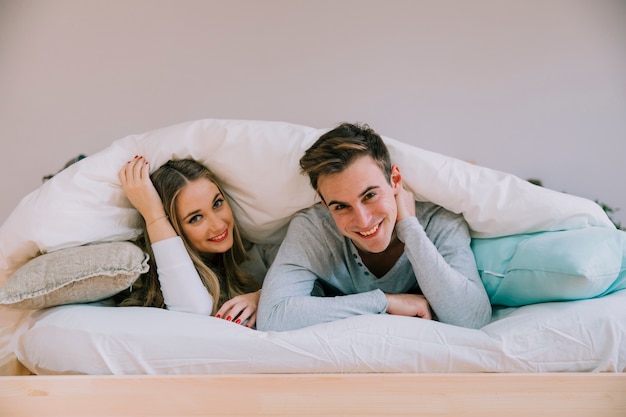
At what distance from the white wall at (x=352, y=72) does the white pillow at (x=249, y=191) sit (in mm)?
640

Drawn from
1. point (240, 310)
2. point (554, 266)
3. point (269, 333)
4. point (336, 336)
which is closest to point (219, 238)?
point (240, 310)

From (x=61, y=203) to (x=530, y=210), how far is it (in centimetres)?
127

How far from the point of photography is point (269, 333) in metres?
1.29

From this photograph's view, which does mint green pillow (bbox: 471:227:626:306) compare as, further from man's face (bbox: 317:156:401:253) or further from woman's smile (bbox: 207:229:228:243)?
woman's smile (bbox: 207:229:228:243)

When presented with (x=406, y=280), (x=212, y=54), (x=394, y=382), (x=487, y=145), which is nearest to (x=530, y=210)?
(x=406, y=280)

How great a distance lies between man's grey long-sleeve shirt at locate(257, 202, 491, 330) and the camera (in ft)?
4.44

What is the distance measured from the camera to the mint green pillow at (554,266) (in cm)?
126

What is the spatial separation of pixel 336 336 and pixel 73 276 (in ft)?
2.20

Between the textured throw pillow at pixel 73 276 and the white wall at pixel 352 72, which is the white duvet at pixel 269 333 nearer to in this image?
the textured throw pillow at pixel 73 276

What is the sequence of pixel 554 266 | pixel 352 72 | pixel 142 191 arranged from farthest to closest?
pixel 352 72, pixel 142 191, pixel 554 266

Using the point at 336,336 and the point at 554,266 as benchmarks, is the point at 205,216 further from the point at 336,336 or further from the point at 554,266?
the point at 554,266

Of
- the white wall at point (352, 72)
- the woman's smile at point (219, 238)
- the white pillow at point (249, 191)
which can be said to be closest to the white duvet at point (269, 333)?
the white pillow at point (249, 191)

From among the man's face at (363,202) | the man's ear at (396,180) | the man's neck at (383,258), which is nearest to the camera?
the man's face at (363,202)

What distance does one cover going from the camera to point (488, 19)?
2.08m
